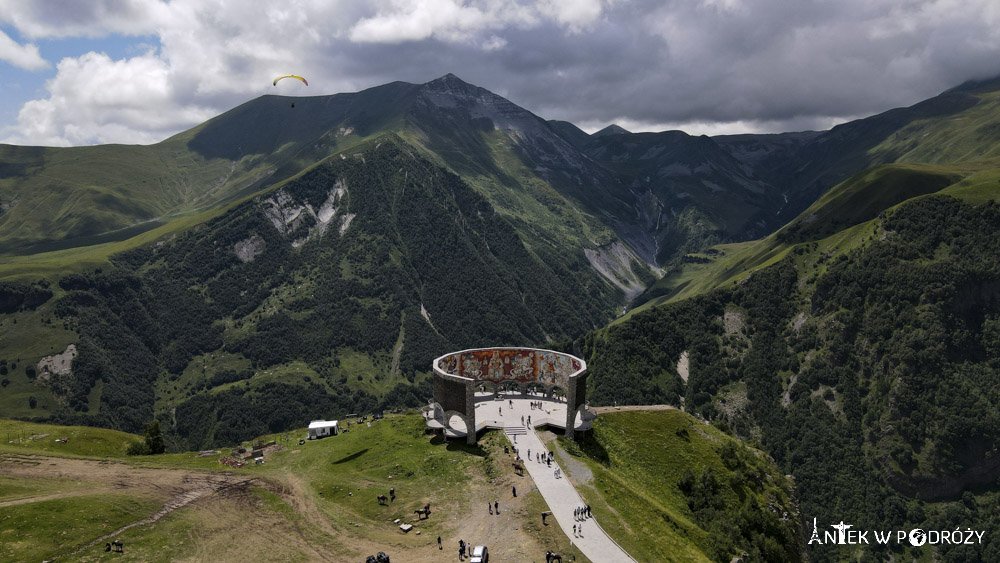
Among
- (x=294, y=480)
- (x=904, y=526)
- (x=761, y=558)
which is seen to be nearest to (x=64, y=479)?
(x=294, y=480)

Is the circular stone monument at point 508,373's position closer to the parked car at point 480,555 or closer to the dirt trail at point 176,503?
the dirt trail at point 176,503

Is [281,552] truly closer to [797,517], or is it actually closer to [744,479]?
[744,479]

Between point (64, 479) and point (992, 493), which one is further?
point (992, 493)

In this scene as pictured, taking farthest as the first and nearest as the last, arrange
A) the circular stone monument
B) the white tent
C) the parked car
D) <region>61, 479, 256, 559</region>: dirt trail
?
the white tent → the circular stone monument → <region>61, 479, 256, 559</region>: dirt trail → the parked car

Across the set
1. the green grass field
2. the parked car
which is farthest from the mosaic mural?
the parked car

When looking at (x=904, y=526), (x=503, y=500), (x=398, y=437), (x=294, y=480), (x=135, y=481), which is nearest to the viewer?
(x=503, y=500)

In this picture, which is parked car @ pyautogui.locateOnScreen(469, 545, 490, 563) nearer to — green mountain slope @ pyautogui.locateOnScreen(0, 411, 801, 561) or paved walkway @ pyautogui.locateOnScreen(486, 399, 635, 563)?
green mountain slope @ pyautogui.locateOnScreen(0, 411, 801, 561)

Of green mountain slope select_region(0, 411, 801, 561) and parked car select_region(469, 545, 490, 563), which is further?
green mountain slope select_region(0, 411, 801, 561)

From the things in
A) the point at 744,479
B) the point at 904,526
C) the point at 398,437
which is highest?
the point at 398,437
